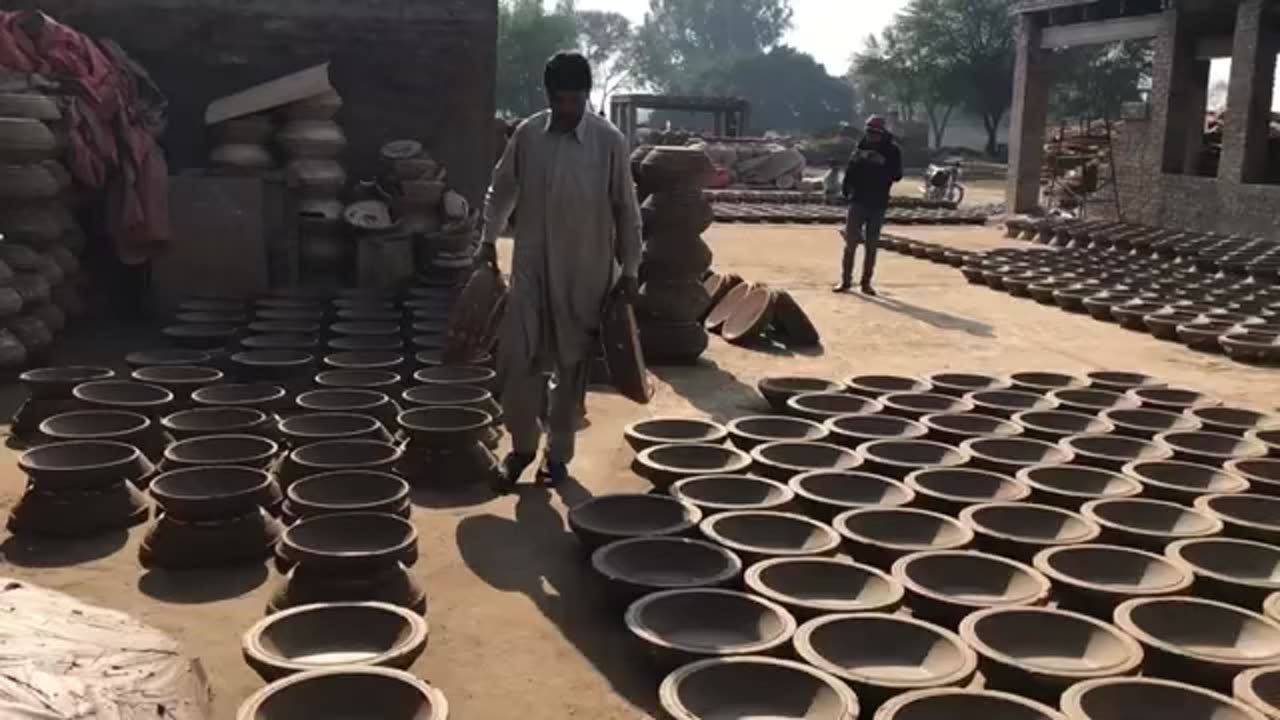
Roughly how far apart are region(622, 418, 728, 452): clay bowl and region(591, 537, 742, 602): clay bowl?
1032mm

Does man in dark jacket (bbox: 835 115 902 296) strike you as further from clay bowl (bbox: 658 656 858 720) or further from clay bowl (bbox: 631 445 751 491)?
clay bowl (bbox: 658 656 858 720)

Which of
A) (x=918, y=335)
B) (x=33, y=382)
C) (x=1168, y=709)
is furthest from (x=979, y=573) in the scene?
(x=918, y=335)

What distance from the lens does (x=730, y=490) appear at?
13.6ft

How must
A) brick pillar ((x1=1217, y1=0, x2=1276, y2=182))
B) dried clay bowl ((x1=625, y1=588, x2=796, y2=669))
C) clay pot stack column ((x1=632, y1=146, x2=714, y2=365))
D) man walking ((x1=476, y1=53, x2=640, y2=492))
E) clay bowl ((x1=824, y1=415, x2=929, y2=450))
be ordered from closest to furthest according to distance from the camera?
1. dried clay bowl ((x1=625, y1=588, x2=796, y2=669))
2. man walking ((x1=476, y1=53, x2=640, y2=492))
3. clay bowl ((x1=824, y1=415, x2=929, y2=450))
4. clay pot stack column ((x1=632, y1=146, x2=714, y2=365))
5. brick pillar ((x1=1217, y1=0, x2=1276, y2=182))

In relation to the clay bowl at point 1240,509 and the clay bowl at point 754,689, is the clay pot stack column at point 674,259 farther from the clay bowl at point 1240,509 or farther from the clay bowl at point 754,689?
the clay bowl at point 754,689

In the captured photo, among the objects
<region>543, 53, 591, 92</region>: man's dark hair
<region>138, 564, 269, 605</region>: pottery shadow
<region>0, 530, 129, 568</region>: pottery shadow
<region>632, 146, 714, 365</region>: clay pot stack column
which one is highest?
<region>543, 53, 591, 92</region>: man's dark hair

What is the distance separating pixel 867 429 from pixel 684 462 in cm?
91

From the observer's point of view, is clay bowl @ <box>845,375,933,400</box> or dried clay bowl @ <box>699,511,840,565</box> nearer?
dried clay bowl @ <box>699,511,840,565</box>

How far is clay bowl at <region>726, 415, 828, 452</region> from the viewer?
4688 mm

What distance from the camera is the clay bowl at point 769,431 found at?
4.69 metres

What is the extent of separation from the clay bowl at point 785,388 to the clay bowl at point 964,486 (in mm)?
1316

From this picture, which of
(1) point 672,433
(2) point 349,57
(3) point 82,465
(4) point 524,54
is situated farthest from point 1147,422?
(4) point 524,54

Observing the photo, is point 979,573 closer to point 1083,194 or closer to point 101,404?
point 101,404

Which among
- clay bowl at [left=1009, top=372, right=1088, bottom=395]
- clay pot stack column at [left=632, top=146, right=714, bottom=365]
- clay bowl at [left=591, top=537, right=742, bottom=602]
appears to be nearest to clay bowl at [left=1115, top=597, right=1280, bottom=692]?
clay bowl at [left=591, top=537, right=742, bottom=602]
